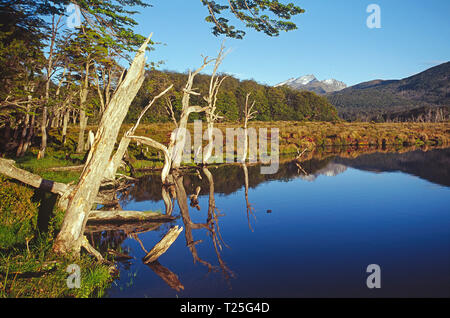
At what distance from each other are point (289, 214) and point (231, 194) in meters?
3.87

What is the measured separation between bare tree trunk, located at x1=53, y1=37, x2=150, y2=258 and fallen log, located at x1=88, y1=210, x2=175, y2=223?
9.55 feet

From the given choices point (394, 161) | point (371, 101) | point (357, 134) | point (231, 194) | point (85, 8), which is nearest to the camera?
point (85, 8)

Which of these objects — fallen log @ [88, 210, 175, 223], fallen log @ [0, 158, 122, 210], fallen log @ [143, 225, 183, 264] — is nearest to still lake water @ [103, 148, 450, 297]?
fallen log @ [143, 225, 183, 264]

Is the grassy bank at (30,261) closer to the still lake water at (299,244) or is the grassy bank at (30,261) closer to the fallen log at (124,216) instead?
the still lake water at (299,244)

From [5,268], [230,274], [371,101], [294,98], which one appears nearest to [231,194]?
[230,274]

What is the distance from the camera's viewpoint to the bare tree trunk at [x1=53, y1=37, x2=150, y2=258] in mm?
5250

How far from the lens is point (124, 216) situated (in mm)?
8664

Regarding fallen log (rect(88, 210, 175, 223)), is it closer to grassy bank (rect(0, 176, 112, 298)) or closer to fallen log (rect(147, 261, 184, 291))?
grassy bank (rect(0, 176, 112, 298))

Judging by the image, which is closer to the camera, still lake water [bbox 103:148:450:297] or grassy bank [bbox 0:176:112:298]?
grassy bank [bbox 0:176:112:298]

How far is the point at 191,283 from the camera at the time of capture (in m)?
5.37

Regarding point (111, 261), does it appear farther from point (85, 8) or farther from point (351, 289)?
point (85, 8)

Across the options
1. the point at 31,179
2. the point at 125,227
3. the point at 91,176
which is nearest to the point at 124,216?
the point at 125,227

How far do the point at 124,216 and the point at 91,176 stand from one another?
369 cm

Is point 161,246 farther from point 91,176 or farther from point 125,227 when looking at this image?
point 125,227
